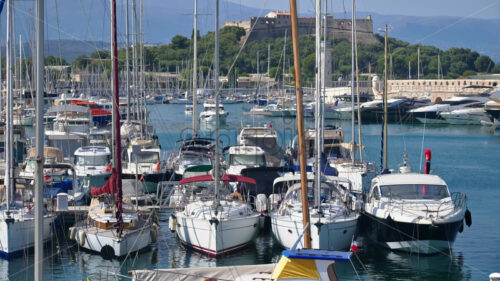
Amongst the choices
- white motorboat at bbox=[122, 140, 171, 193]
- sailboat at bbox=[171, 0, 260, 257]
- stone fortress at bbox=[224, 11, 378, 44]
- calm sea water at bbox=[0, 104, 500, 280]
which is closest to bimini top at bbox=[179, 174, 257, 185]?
sailboat at bbox=[171, 0, 260, 257]

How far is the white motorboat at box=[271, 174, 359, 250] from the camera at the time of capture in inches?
765

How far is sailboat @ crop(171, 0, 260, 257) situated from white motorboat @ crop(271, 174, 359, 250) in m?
0.77

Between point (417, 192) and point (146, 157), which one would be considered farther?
point (146, 157)

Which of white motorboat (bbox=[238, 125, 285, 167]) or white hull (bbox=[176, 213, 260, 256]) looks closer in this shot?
white hull (bbox=[176, 213, 260, 256])

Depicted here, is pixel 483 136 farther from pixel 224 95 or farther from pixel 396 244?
pixel 224 95

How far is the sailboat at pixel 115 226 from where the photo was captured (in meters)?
19.6

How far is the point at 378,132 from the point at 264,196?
45.4 m

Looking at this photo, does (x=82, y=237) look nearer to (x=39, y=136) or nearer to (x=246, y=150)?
(x=39, y=136)

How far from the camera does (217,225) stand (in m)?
19.7

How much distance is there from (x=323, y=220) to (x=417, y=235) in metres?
2.50

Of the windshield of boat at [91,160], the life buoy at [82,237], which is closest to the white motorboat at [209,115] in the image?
the windshield of boat at [91,160]

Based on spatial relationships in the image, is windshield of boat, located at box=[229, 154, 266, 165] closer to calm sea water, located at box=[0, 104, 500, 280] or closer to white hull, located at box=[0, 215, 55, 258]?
calm sea water, located at box=[0, 104, 500, 280]

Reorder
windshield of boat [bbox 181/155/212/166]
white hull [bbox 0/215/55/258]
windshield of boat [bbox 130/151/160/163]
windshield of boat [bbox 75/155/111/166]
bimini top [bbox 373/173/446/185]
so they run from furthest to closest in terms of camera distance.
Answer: windshield of boat [bbox 130/151/160/163], windshield of boat [bbox 181/155/212/166], windshield of boat [bbox 75/155/111/166], bimini top [bbox 373/173/446/185], white hull [bbox 0/215/55/258]

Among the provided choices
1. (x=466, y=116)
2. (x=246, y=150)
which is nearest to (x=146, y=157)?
(x=246, y=150)
